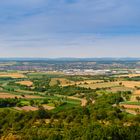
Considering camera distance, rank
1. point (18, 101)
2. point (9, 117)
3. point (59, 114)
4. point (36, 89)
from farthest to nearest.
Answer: point (36, 89) < point (18, 101) < point (59, 114) < point (9, 117)

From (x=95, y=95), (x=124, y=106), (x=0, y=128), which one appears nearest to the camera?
(x=0, y=128)

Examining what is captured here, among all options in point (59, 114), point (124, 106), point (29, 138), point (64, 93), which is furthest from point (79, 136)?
point (64, 93)

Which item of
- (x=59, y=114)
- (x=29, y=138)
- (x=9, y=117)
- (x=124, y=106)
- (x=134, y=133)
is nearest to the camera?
(x=29, y=138)

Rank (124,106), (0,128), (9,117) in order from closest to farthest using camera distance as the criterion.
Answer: (0,128), (9,117), (124,106)

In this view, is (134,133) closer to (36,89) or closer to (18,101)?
(18,101)

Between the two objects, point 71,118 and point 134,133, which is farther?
point 71,118

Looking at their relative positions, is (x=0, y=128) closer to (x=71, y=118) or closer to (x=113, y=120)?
(x=71, y=118)

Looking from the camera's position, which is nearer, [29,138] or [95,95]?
[29,138]

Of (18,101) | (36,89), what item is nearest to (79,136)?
(18,101)
